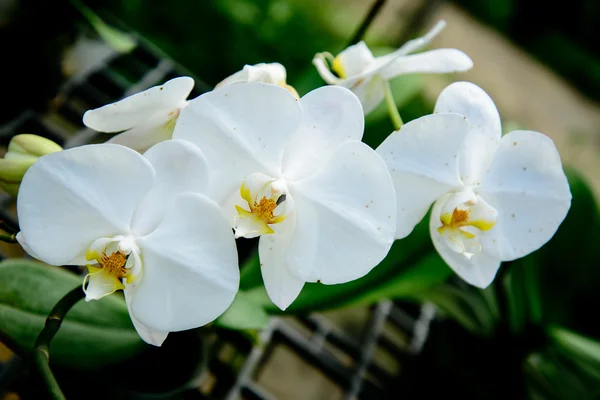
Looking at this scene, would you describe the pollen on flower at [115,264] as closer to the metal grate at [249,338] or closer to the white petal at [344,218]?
the white petal at [344,218]

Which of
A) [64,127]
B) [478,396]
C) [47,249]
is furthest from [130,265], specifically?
[64,127]

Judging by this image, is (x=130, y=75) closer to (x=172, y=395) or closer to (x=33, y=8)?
(x=33, y=8)

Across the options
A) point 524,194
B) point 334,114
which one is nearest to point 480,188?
point 524,194

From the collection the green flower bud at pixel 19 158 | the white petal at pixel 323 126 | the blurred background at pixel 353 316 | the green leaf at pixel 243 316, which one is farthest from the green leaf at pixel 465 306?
the green flower bud at pixel 19 158

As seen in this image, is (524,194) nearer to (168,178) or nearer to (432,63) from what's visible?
(432,63)

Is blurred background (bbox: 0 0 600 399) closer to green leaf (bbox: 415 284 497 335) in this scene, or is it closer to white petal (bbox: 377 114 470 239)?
green leaf (bbox: 415 284 497 335)

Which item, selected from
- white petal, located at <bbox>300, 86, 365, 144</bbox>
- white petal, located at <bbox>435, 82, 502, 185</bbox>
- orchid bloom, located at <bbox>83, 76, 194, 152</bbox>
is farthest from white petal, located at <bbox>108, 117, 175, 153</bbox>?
white petal, located at <bbox>435, 82, 502, 185</bbox>

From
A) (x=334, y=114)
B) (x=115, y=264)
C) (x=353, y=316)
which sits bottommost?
(x=353, y=316)
